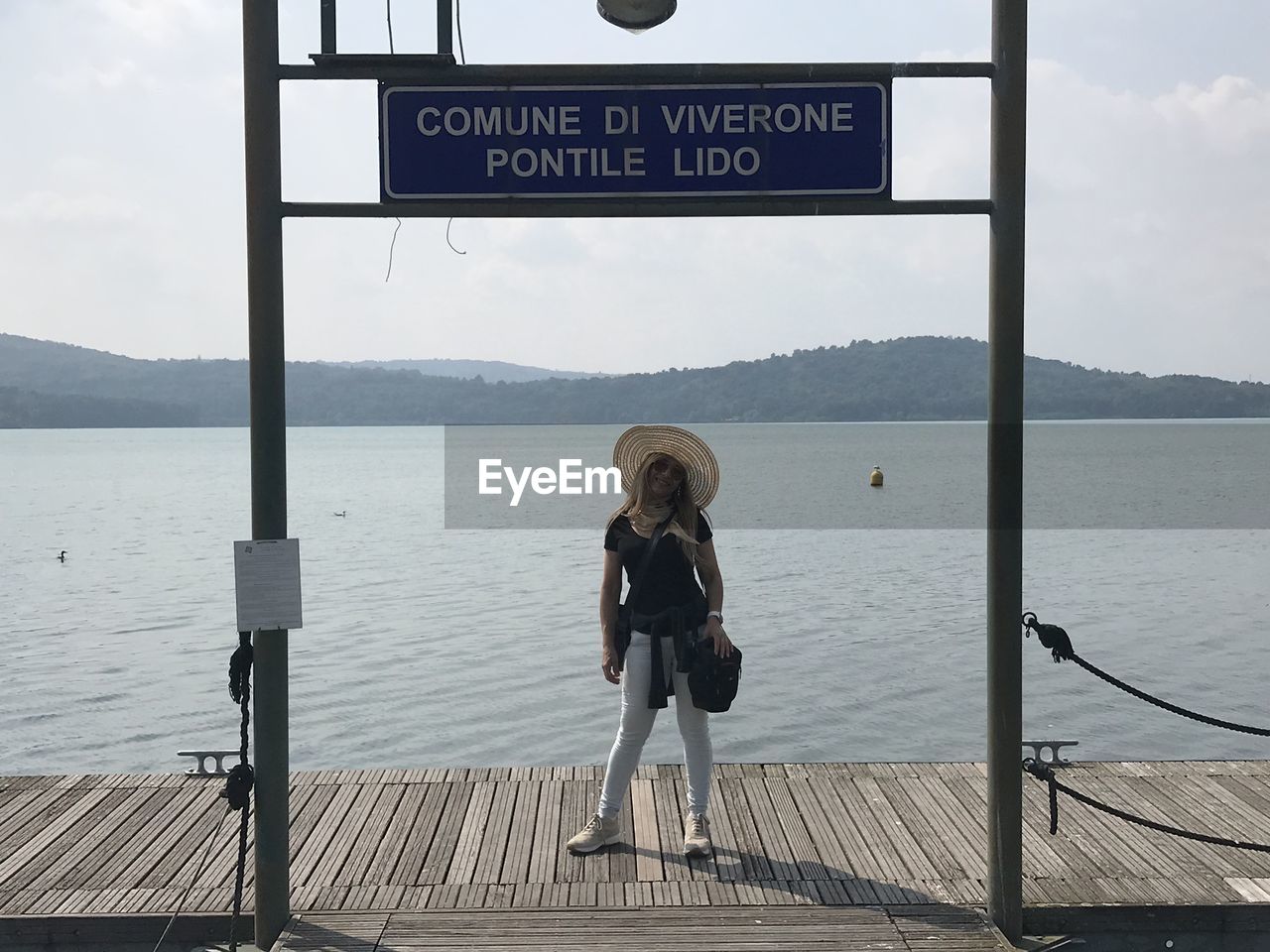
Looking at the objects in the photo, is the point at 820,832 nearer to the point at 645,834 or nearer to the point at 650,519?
the point at 645,834

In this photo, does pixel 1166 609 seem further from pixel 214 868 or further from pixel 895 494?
pixel 895 494

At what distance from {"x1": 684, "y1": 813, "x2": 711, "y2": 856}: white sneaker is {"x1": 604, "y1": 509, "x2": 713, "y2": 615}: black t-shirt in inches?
39.2

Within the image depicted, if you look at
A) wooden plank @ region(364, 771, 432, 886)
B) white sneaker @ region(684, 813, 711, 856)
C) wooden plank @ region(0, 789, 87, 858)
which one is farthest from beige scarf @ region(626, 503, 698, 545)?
wooden plank @ region(0, 789, 87, 858)

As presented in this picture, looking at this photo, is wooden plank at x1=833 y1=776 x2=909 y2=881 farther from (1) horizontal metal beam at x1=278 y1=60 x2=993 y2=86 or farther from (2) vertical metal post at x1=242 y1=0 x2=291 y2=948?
(1) horizontal metal beam at x1=278 y1=60 x2=993 y2=86

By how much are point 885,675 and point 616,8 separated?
1160 cm

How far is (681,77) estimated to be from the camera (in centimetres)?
453

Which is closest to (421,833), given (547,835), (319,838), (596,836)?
(319,838)

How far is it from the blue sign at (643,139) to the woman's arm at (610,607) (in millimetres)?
1613

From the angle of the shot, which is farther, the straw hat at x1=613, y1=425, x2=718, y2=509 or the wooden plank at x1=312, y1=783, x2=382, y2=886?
the straw hat at x1=613, y1=425, x2=718, y2=509

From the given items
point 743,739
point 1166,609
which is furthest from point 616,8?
point 1166,609

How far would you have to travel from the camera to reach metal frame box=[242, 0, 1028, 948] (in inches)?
177

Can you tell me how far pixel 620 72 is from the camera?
14.9 ft

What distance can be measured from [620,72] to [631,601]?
2172 mm

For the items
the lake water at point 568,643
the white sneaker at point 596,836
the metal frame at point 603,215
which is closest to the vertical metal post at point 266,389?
the metal frame at point 603,215
